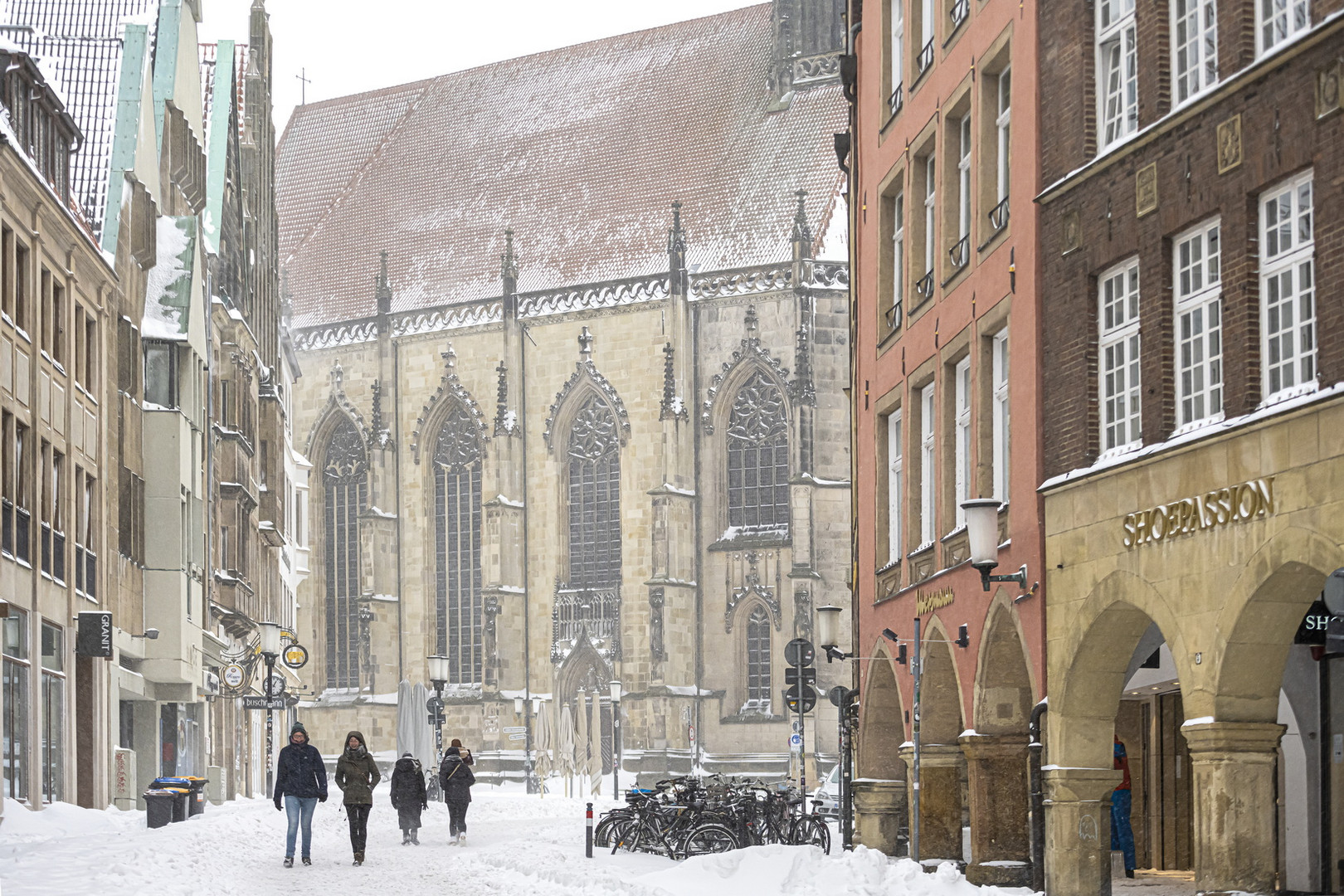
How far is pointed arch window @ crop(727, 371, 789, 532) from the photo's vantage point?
56344mm

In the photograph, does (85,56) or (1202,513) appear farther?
(85,56)

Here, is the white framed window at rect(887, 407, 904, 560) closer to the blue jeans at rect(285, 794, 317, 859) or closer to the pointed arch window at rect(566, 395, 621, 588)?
the blue jeans at rect(285, 794, 317, 859)

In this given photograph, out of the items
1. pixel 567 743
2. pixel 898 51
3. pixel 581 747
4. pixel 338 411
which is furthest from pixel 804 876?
pixel 338 411

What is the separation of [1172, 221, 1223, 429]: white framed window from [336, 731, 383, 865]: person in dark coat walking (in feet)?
32.9

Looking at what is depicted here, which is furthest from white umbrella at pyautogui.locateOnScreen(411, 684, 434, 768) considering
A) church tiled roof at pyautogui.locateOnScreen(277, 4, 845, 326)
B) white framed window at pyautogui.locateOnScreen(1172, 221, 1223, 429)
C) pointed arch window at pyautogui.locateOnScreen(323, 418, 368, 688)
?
white framed window at pyautogui.locateOnScreen(1172, 221, 1223, 429)

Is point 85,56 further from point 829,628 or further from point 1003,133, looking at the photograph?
point 1003,133

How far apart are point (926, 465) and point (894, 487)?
73.6 inches

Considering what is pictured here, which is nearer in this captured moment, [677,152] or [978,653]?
[978,653]

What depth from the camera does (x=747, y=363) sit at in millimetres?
56844

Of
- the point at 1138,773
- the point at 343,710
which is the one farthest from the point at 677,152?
the point at 1138,773

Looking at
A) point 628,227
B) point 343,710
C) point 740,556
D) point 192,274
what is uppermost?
point 628,227

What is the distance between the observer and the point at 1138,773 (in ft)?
77.0

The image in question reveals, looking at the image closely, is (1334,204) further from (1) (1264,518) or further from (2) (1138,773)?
(2) (1138,773)

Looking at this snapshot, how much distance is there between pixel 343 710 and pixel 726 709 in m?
12.9
